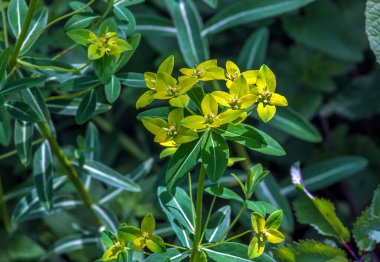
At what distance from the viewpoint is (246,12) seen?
1.82 m

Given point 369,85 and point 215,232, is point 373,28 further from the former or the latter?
point 369,85

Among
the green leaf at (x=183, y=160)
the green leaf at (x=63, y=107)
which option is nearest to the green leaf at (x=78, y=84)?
the green leaf at (x=63, y=107)

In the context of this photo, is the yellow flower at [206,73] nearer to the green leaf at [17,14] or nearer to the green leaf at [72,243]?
the green leaf at [17,14]

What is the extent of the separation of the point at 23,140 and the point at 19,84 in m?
0.22

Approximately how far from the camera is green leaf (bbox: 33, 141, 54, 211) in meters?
1.50

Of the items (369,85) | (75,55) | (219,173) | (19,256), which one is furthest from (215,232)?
(369,85)

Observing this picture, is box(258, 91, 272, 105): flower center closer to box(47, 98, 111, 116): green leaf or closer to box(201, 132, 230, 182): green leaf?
box(201, 132, 230, 182): green leaf

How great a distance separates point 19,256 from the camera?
1.88 m

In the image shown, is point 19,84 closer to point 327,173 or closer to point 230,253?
point 230,253

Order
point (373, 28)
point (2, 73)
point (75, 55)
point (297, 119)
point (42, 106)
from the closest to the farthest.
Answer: point (2, 73), point (42, 106), point (373, 28), point (297, 119), point (75, 55)

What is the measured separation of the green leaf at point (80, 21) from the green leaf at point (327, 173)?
83 centimetres

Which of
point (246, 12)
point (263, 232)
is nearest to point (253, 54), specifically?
point (246, 12)

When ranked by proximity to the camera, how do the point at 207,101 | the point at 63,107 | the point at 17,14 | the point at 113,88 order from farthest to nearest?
the point at 63,107
the point at 17,14
the point at 113,88
the point at 207,101

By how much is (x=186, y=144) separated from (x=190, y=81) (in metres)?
0.10
